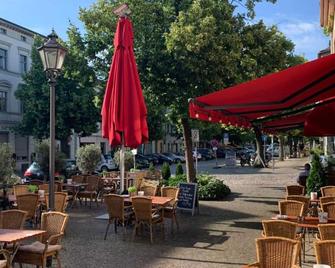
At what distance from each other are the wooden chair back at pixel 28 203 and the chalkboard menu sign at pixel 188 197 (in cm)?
468

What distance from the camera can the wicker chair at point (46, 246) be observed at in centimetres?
680

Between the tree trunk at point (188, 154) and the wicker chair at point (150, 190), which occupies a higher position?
the tree trunk at point (188, 154)

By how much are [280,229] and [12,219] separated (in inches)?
167

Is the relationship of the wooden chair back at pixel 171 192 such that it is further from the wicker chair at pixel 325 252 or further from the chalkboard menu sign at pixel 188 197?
the wicker chair at pixel 325 252

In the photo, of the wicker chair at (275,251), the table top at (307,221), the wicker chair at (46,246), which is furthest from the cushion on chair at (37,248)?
the table top at (307,221)

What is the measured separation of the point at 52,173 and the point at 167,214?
3.84m

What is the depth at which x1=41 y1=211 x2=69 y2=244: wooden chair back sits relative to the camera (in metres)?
7.50

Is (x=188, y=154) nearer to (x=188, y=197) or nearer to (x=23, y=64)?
(x=188, y=197)

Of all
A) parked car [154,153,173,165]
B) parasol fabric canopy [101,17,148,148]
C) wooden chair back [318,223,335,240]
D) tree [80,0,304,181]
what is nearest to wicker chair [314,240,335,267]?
Answer: wooden chair back [318,223,335,240]

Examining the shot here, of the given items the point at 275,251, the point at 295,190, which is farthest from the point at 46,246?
the point at 295,190

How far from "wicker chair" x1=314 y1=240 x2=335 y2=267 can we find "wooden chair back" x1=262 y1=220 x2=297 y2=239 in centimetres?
160

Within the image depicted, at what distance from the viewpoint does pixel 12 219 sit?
7688 mm

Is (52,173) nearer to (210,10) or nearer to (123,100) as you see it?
(123,100)

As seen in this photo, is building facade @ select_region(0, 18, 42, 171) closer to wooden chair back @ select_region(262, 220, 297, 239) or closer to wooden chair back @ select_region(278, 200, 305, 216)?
wooden chair back @ select_region(278, 200, 305, 216)
